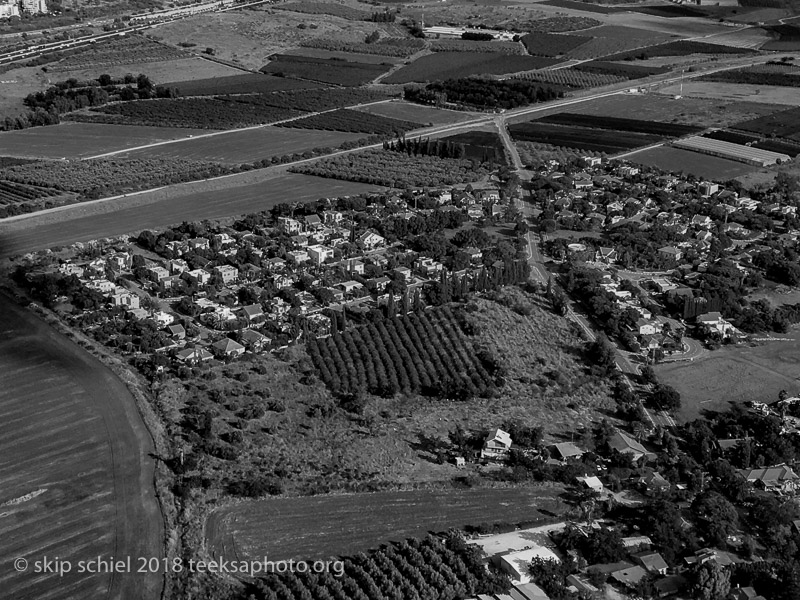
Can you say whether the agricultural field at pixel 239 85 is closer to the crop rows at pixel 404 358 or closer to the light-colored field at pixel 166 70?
the light-colored field at pixel 166 70

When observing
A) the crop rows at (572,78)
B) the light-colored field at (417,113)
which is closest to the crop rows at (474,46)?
the crop rows at (572,78)

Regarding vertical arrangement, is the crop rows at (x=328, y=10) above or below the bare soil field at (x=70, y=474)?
above

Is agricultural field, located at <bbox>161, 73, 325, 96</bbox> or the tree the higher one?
agricultural field, located at <bbox>161, 73, 325, 96</bbox>

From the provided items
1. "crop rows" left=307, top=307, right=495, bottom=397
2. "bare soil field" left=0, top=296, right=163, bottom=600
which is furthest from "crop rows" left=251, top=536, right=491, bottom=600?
"crop rows" left=307, top=307, right=495, bottom=397

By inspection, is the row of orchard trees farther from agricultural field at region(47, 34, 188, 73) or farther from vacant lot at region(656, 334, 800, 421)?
agricultural field at region(47, 34, 188, 73)

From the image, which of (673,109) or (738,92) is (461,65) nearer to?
(673,109)

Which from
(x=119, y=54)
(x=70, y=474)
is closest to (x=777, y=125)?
(x=119, y=54)
